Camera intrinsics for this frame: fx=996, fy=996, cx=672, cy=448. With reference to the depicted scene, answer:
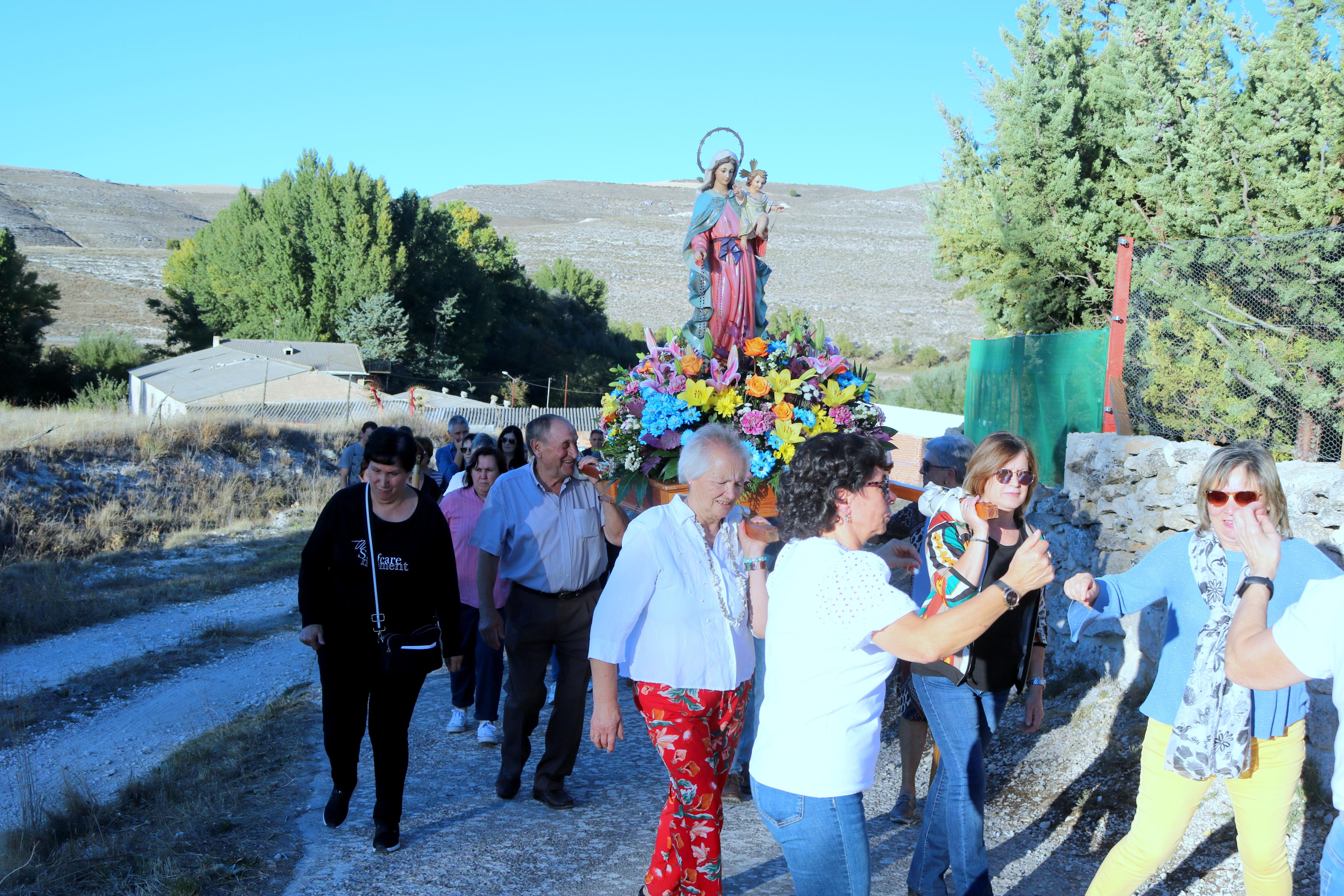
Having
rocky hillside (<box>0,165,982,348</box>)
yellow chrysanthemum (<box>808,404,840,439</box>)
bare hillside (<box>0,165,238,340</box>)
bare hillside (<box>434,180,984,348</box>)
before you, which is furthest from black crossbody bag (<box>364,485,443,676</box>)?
bare hillside (<box>0,165,238,340</box>)

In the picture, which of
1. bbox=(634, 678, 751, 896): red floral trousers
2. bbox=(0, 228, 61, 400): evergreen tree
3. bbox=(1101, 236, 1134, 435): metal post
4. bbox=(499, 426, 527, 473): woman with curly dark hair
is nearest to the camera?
bbox=(634, 678, 751, 896): red floral trousers

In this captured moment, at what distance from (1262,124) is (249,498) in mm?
17328

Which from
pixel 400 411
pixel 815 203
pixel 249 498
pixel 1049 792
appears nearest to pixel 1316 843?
pixel 1049 792

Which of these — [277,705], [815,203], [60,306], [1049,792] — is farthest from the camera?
[815,203]

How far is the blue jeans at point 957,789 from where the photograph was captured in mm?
3357

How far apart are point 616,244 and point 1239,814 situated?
3319 inches

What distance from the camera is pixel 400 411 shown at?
2852cm

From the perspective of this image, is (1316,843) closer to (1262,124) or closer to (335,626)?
(335,626)

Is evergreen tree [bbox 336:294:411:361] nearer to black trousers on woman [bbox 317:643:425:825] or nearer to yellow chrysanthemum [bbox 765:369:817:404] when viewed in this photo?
yellow chrysanthemum [bbox 765:369:817:404]

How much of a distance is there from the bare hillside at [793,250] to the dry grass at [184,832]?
4307 cm

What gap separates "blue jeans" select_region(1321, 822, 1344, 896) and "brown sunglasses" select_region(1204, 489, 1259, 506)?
92cm

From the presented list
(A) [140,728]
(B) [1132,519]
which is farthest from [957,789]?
(A) [140,728]

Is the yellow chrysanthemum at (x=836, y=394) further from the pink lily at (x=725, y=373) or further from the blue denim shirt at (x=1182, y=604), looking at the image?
the blue denim shirt at (x=1182, y=604)

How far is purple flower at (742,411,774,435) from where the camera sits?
5254 millimetres
